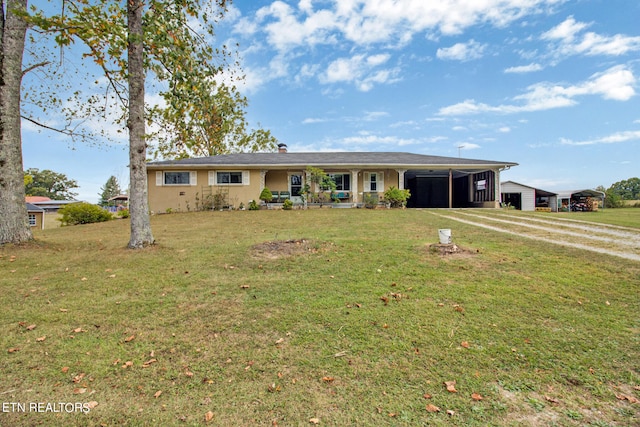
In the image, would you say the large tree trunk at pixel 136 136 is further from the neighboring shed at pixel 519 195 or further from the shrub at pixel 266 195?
the neighboring shed at pixel 519 195

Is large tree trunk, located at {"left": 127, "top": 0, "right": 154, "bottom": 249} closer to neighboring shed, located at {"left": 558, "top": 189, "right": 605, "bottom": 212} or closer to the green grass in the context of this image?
the green grass

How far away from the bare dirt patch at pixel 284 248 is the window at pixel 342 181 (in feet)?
43.7

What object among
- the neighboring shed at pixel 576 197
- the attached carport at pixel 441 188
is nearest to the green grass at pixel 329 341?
the attached carport at pixel 441 188

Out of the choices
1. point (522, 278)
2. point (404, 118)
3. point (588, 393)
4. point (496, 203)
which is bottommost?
point (588, 393)

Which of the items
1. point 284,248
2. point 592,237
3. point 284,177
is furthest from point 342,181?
point 284,248

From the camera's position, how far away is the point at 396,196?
60.3ft

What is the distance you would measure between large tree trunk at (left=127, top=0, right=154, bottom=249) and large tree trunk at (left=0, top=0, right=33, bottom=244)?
281 cm

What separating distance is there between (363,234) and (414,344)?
5.95 m

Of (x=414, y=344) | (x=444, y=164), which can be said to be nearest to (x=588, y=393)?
(x=414, y=344)

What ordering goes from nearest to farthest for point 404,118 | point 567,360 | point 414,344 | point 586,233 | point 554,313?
point 567,360, point 414,344, point 554,313, point 586,233, point 404,118

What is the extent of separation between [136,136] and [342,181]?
580 inches

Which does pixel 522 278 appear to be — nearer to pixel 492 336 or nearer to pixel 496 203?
pixel 492 336

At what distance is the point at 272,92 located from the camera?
20.7 metres

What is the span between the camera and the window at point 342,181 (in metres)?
20.5
